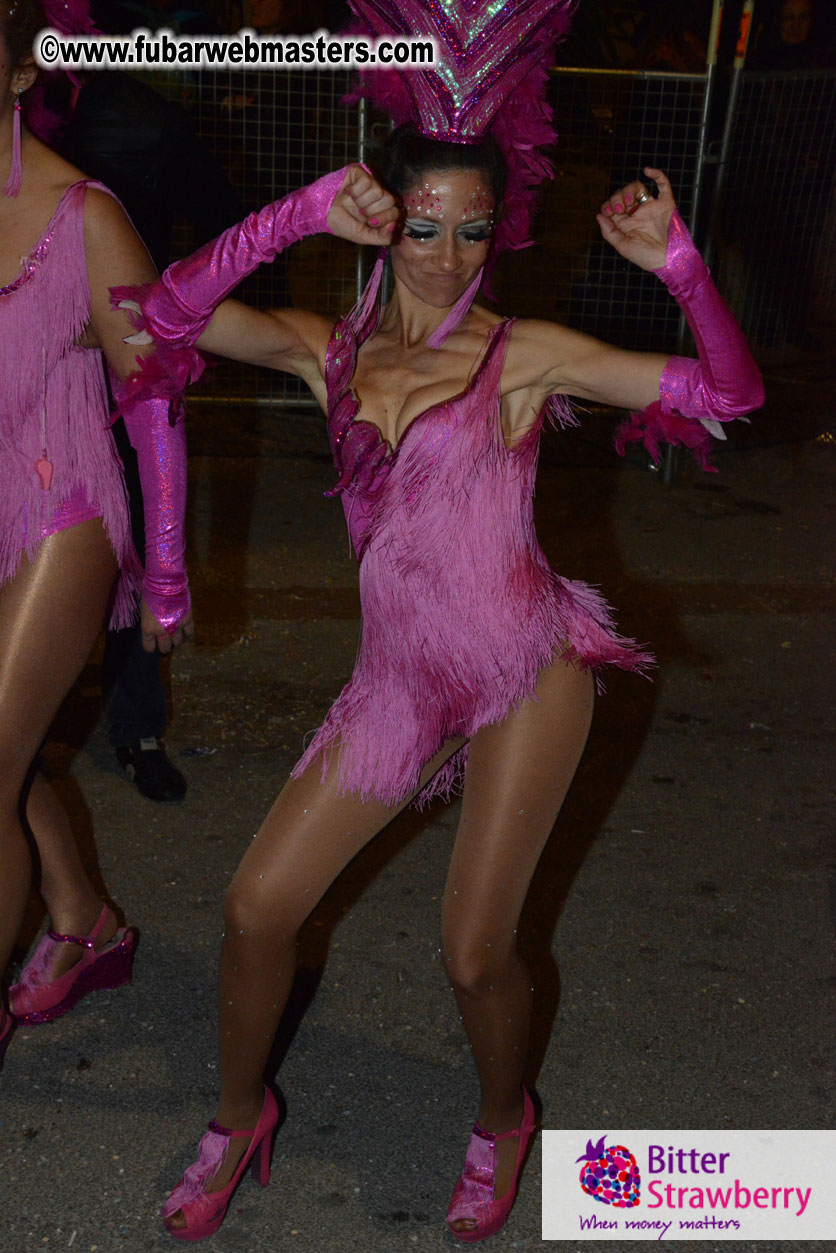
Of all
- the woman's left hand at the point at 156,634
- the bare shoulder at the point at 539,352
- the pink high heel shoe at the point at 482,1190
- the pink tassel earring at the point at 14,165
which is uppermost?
the pink tassel earring at the point at 14,165

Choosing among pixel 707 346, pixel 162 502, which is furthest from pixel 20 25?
pixel 707 346

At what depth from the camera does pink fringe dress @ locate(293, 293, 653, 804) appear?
2.35 metres

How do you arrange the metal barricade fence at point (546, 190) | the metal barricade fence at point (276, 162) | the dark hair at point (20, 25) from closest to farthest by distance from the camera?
the dark hair at point (20, 25) → the metal barricade fence at point (276, 162) → the metal barricade fence at point (546, 190)

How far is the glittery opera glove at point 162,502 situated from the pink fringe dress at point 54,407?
2.7 inches

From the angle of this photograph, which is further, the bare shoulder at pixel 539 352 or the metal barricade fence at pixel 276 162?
the metal barricade fence at pixel 276 162

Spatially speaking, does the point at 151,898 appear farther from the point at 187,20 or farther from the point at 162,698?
the point at 187,20

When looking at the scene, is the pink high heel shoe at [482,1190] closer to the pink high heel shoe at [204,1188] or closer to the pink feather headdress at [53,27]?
the pink high heel shoe at [204,1188]

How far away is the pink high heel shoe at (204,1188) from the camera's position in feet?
8.40

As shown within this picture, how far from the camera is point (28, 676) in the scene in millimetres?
2615

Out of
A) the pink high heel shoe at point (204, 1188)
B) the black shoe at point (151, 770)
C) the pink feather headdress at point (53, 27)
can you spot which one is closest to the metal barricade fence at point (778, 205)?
the black shoe at point (151, 770)

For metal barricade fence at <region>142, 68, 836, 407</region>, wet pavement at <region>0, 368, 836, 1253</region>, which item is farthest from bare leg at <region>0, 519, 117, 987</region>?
metal barricade fence at <region>142, 68, 836, 407</region>

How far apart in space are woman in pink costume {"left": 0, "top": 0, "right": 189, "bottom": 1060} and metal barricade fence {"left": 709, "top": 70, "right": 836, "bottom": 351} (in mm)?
5296

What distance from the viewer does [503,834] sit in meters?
2.37

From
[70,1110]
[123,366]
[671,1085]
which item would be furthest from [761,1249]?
[123,366]
